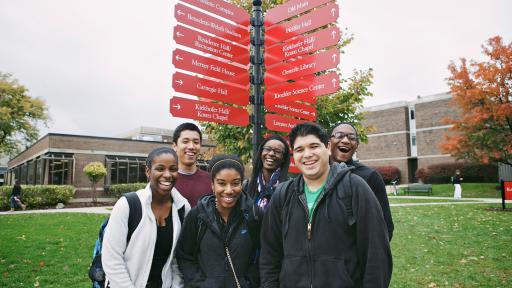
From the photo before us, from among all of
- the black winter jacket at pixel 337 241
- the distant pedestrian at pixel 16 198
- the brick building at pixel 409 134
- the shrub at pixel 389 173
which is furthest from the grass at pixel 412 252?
the brick building at pixel 409 134

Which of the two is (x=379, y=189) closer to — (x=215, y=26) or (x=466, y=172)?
(x=215, y=26)

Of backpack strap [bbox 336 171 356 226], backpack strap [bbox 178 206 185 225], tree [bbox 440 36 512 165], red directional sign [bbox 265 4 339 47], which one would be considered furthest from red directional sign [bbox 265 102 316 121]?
tree [bbox 440 36 512 165]

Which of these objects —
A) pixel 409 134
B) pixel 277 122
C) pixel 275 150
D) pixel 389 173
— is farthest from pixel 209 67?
pixel 409 134

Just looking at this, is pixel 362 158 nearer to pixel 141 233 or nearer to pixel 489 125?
pixel 489 125

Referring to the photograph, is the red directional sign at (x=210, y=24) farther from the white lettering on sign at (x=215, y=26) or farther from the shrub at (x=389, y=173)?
the shrub at (x=389, y=173)

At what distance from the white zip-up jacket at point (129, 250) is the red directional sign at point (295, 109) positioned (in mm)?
2366

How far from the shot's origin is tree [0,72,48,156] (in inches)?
1398

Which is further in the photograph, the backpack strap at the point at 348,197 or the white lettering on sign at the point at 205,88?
the white lettering on sign at the point at 205,88

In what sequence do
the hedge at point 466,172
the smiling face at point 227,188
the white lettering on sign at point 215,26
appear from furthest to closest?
1. the hedge at point 466,172
2. the white lettering on sign at point 215,26
3. the smiling face at point 227,188

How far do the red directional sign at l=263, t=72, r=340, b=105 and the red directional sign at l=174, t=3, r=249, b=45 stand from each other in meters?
0.83

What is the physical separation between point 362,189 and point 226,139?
827 centimetres

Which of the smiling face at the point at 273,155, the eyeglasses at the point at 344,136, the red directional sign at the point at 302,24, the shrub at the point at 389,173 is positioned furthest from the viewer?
the shrub at the point at 389,173

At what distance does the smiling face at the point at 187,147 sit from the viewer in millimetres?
3727

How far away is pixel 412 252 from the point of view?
316 inches
